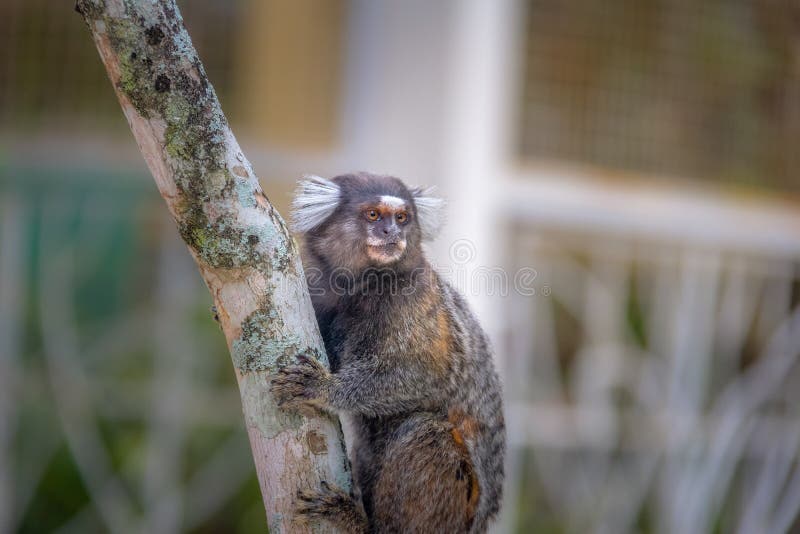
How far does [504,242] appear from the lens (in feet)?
22.2

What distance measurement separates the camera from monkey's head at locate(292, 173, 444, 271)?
3.95 meters

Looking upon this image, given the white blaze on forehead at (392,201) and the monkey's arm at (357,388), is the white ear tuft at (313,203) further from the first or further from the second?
the monkey's arm at (357,388)

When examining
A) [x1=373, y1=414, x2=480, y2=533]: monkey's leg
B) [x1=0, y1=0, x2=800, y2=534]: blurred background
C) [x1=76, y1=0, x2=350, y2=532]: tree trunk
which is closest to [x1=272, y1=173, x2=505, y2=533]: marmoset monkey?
[x1=373, y1=414, x2=480, y2=533]: monkey's leg

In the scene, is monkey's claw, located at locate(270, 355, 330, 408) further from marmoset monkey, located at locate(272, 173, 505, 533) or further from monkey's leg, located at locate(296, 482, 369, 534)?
monkey's leg, located at locate(296, 482, 369, 534)

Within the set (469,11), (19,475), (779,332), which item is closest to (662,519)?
(779,332)

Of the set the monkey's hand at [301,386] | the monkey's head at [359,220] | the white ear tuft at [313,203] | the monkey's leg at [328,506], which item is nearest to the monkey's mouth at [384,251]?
the monkey's head at [359,220]

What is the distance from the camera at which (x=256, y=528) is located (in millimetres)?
6555

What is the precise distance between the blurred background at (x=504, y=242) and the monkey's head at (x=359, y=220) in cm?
204

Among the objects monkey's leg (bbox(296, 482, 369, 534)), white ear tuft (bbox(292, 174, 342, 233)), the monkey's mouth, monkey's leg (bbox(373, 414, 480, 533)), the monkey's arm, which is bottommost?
monkey's leg (bbox(373, 414, 480, 533))

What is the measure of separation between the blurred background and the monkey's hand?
3178 millimetres

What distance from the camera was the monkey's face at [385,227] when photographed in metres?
3.92

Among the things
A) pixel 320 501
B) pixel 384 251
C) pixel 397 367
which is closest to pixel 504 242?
pixel 384 251

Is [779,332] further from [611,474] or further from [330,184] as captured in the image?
[330,184]

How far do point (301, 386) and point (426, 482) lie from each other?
86 centimetres
